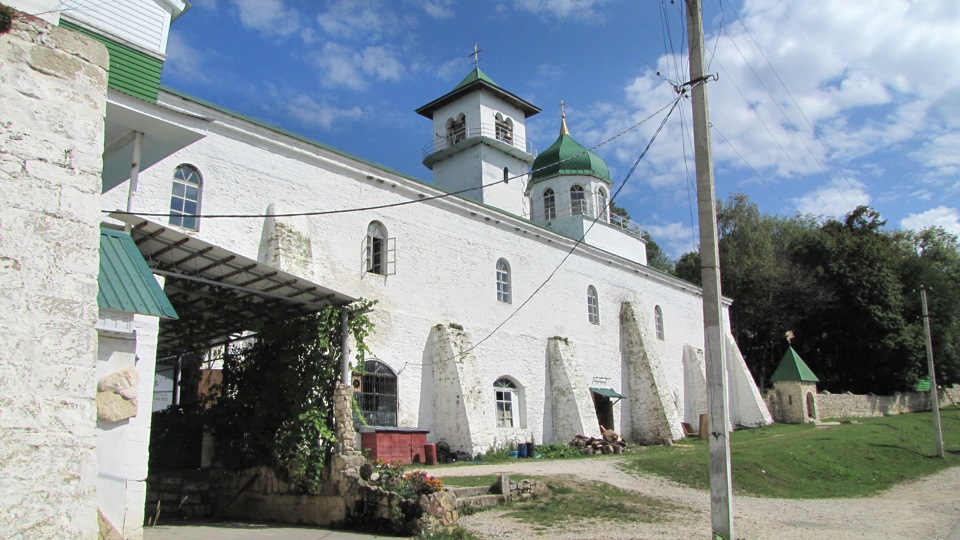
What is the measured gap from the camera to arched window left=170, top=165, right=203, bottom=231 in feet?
48.3

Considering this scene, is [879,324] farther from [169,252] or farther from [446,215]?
[169,252]

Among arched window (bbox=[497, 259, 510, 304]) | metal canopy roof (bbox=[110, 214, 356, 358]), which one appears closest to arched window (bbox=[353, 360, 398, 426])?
arched window (bbox=[497, 259, 510, 304])

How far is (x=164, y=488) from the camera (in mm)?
10938

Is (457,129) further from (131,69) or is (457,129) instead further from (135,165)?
(135,165)

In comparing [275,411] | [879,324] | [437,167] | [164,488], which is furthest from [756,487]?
[879,324]

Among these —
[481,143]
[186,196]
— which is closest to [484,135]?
[481,143]

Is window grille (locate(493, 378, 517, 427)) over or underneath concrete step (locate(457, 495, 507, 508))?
over

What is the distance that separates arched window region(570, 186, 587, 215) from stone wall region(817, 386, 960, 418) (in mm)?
15265

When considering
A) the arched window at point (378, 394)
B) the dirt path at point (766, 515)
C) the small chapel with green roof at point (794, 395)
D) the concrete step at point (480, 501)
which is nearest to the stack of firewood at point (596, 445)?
the dirt path at point (766, 515)

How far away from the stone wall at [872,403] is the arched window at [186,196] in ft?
98.7

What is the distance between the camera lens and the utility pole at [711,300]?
8.06 meters

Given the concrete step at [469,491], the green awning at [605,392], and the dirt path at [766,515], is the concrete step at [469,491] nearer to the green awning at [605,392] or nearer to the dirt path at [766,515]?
the dirt path at [766,515]

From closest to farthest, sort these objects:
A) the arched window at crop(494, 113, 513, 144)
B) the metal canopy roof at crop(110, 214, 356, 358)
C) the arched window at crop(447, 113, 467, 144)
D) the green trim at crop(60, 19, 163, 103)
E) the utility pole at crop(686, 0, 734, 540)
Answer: the utility pole at crop(686, 0, 734, 540) < the metal canopy roof at crop(110, 214, 356, 358) < the green trim at crop(60, 19, 163, 103) < the arched window at crop(447, 113, 467, 144) < the arched window at crop(494, 113, 513, 144)

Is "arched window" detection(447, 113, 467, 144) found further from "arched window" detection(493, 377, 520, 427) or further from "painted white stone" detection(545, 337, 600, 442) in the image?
"arched window" detection(493, 377, 520, 427)
